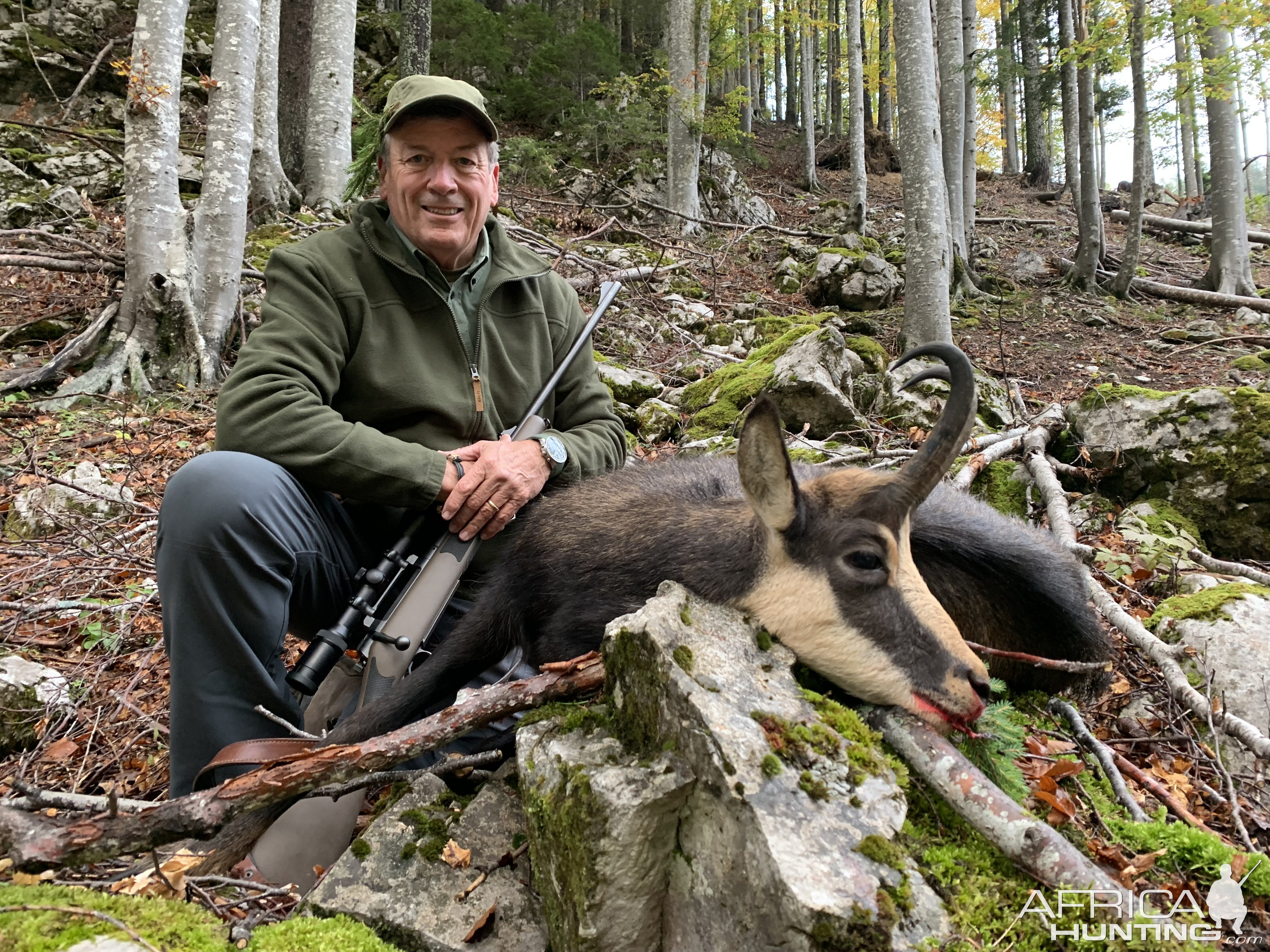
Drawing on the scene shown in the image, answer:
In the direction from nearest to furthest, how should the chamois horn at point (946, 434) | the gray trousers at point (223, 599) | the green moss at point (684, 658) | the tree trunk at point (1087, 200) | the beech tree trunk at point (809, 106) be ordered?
the green moss at point (684, 658), the chamois horn at point (946, 434), the gray trousers at point (223, 599), the tree trunk at point (1087, 200), the beech tree trunk at point (809, 106)

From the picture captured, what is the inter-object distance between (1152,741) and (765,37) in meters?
24.6

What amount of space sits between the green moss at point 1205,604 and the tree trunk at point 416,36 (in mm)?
13467

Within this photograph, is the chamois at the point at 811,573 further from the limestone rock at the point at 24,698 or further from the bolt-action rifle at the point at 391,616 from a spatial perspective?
the limestone rock at the point at 24,698

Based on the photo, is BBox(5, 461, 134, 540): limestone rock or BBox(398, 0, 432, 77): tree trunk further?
BBox(398, 0, 432, 77): tree trunk

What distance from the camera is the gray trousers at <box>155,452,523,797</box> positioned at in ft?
9.77

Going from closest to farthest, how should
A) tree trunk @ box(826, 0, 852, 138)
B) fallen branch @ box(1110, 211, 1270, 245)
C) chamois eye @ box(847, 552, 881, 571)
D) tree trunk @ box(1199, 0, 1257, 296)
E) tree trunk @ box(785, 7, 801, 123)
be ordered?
1. chamois eye @ box(847, 552, 881, 571)
2. tree trunk @ box(1199, 0, 1257, 296)
3. fallen branch @ box(1110, 211, 1270, 245)
4. tree trunk @ box(826, 0, 852, 138)
5. tree trunk @ box(785, 7, 801, 123)

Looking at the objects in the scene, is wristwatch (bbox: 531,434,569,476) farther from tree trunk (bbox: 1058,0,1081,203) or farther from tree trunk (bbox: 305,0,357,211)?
tree trunk (bbox: 1058,0,1081,203)

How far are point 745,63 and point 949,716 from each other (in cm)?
3589

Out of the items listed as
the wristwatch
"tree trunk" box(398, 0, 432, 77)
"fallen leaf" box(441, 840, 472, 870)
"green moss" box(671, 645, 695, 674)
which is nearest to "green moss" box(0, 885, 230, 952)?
"fallen leaf" box(441, 840, 472, 870)

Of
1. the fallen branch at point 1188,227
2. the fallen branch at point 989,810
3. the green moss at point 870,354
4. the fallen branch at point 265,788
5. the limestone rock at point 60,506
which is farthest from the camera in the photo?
the fallen branch at point 1188,227

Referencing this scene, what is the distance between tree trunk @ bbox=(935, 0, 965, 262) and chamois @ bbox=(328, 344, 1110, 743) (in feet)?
46.5

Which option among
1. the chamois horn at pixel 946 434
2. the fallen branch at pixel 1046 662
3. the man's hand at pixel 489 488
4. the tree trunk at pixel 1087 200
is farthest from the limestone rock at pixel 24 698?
the tree trunk at pixel 1087 200

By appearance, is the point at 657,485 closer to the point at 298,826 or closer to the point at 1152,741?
the point at 298,826

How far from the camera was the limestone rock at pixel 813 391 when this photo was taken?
20.0 feet
